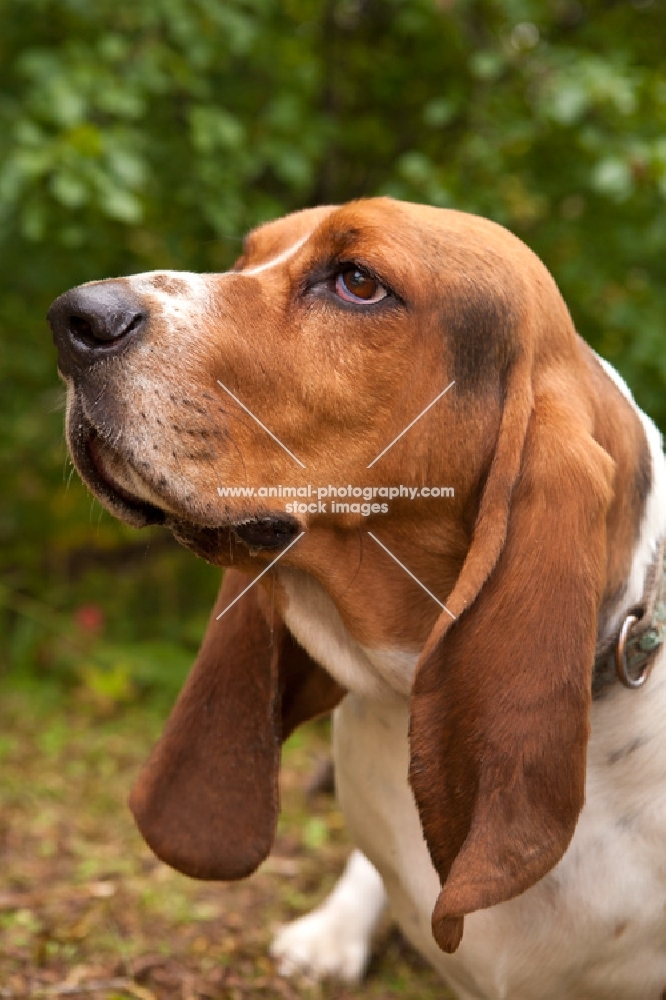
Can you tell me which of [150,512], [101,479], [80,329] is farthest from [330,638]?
[80,329]

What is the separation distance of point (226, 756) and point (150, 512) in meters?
0.74

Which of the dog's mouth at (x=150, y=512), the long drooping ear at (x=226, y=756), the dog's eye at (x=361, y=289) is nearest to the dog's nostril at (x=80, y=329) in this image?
the dog's mouth at (x=150, y=512)

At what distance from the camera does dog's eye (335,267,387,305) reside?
2.30m

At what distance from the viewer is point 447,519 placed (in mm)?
2365

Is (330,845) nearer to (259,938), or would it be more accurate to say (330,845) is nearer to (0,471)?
(259,938)

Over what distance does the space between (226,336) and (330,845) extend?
2.44 meters

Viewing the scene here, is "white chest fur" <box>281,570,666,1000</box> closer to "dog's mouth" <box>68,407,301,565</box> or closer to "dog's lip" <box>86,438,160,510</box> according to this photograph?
"dog's mouth" <box>68,407,301,565</box>

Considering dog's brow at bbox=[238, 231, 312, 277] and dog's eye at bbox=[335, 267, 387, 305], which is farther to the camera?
dog's brow at bbox=[238, 231, 312, 277]

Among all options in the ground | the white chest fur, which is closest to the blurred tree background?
the ground

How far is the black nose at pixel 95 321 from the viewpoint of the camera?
7.02 ft

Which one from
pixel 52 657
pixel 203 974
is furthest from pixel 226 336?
pixel 52 657

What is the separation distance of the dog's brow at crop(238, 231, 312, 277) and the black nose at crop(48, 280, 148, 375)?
350mm

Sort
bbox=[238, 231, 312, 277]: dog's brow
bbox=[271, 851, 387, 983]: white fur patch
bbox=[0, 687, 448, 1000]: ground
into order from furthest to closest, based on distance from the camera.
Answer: bbox=[271, 851, 387, 983]: white fur patch < bbox=[0, 687, 448, 1000]: ground < bbox=[238, 231, 312, 277]: dog's brow

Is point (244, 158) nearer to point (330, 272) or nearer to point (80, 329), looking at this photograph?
point (330, 272)
